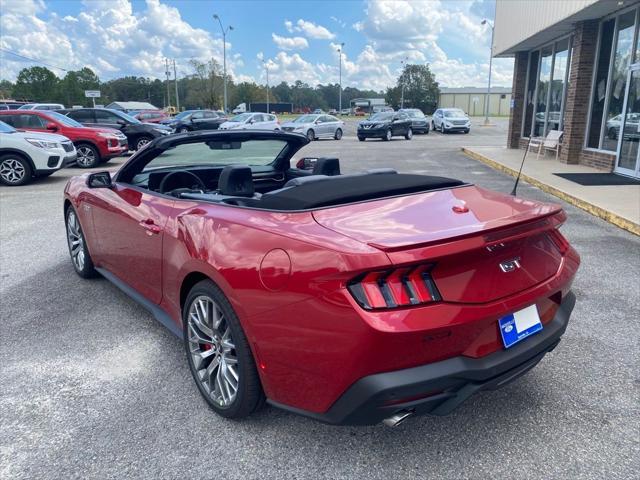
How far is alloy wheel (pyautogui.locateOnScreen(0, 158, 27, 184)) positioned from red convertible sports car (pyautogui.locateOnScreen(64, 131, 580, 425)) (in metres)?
10.0

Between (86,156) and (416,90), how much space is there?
285 ft

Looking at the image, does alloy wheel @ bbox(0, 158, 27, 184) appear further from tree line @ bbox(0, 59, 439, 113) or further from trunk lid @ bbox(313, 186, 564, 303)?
tree line @ bbox(0, 59, 439, 113)

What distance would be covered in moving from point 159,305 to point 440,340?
2.07 metres

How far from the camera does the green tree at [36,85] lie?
301ft

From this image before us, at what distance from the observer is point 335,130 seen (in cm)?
2869

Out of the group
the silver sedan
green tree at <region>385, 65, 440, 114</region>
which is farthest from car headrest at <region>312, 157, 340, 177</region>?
green tree at <region>385, 65, 440, 114</region>

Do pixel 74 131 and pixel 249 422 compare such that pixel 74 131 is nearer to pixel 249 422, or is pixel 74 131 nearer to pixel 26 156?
pixel 26 156

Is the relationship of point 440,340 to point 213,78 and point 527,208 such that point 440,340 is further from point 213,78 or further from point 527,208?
point 213,78

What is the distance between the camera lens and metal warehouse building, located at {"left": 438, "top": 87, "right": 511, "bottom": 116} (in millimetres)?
92562

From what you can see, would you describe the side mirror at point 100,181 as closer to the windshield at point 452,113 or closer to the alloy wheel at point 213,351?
the alloy wheel at point 213,351

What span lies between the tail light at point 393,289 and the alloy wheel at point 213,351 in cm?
87

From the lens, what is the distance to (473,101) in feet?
302

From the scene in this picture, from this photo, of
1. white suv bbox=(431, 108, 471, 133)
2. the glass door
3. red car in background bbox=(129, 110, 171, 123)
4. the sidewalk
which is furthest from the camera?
white suv bbox=(431, 108, 471, 133)

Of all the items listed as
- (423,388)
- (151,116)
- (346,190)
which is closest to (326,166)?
(346,190)
